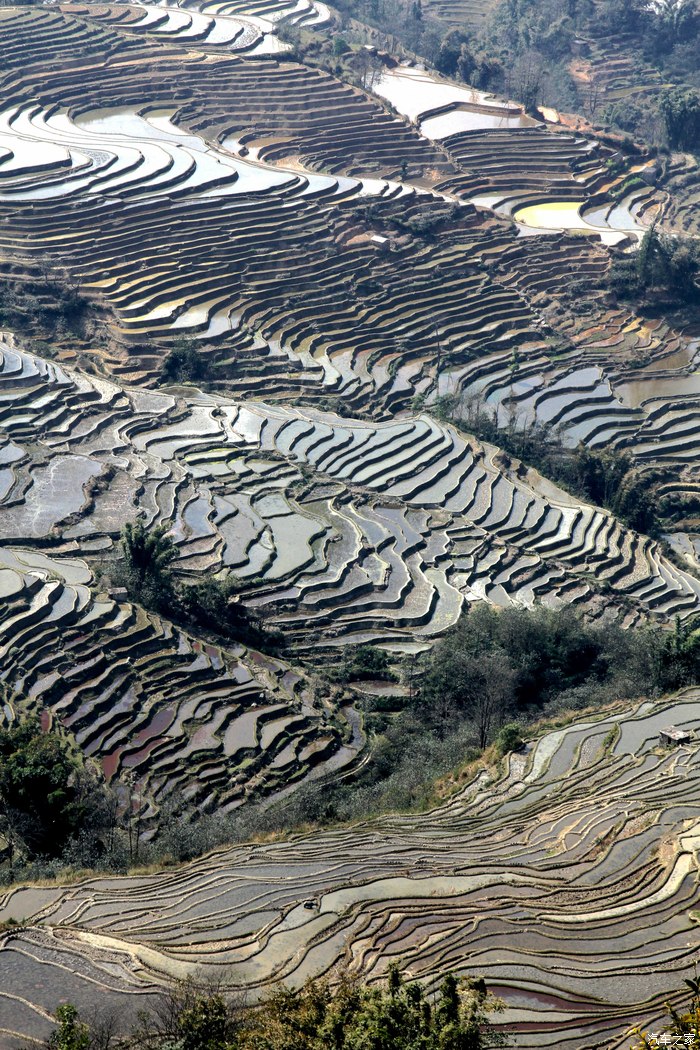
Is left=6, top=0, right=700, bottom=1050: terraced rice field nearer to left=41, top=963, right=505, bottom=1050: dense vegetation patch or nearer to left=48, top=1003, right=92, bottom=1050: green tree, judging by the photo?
left=41, top=963, right=505, bottom=1050: dense vegetation patch

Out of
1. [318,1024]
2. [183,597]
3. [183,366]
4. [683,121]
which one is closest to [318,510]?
[183,597]

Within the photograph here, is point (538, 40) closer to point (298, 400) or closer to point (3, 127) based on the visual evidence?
point (3, 127)

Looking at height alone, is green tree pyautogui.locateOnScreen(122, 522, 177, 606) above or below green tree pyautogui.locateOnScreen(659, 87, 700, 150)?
below

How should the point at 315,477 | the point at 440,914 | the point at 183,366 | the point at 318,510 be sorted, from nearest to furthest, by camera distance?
the point at 440,914, the point at 318,510, the point at 315,477, the point at 183,366

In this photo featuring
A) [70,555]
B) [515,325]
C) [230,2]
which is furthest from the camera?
[230,2]

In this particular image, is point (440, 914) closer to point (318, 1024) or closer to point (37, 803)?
point (318, 1024)

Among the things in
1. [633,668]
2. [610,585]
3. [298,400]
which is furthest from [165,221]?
[633,668]

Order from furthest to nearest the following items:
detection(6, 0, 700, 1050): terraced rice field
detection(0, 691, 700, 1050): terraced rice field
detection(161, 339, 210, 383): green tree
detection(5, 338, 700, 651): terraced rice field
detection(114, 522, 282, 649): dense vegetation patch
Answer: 1. detection(161, 339, 210, 383): green tree
2. detection(5, 338, 700, 651): terraced rice field
3. detection(114, 522, 282, 649): dense vegetation patch
4. detection(6, 0, 700, 1050): terraced rice field
5. detection(0, 691, 700, 1050): terraced rice field

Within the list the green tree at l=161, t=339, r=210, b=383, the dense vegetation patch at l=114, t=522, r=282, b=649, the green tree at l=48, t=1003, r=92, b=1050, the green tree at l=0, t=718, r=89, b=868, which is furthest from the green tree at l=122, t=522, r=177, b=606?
the green tree at l=48, t=1003, r=92, b=1050
